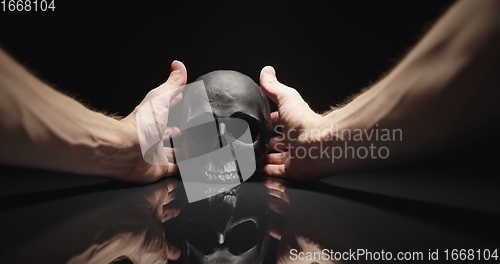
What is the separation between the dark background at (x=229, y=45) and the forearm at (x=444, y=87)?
2.13 feet

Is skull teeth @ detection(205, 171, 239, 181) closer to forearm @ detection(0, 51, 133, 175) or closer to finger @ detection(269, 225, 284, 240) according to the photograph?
forearm @ detection(0, 51, 133, 175)

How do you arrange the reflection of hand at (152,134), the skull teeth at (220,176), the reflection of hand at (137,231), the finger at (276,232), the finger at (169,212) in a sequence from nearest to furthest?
1. the reflection of hand at (137,231)
2. the finger at (276,232)
3. the finger at (169,212)
4. the reflection of hand at (152,134)
5. the skull teeth at (220,176)

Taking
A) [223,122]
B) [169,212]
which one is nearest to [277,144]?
[223,122]

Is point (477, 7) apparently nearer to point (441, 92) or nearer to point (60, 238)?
point (441, 92)

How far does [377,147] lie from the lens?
1023mm

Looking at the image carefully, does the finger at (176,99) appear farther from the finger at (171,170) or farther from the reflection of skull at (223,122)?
the finger at (171,170)

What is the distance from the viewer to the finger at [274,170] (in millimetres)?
1395

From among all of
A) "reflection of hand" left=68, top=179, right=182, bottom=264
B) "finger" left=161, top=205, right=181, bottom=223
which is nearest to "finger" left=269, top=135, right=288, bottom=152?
"reflection of hand" left=68, top=179, right=182, bottom=264

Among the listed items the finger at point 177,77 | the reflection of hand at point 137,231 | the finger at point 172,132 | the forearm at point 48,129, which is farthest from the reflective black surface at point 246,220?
the finger at point 177,77

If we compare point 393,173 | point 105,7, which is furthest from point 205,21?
point 393,173

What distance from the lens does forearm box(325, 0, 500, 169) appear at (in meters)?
0.74

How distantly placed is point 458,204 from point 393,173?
448 mm

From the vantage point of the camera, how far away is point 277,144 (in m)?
1.57

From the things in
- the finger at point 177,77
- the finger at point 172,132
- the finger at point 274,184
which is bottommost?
the finger at point 274,184
